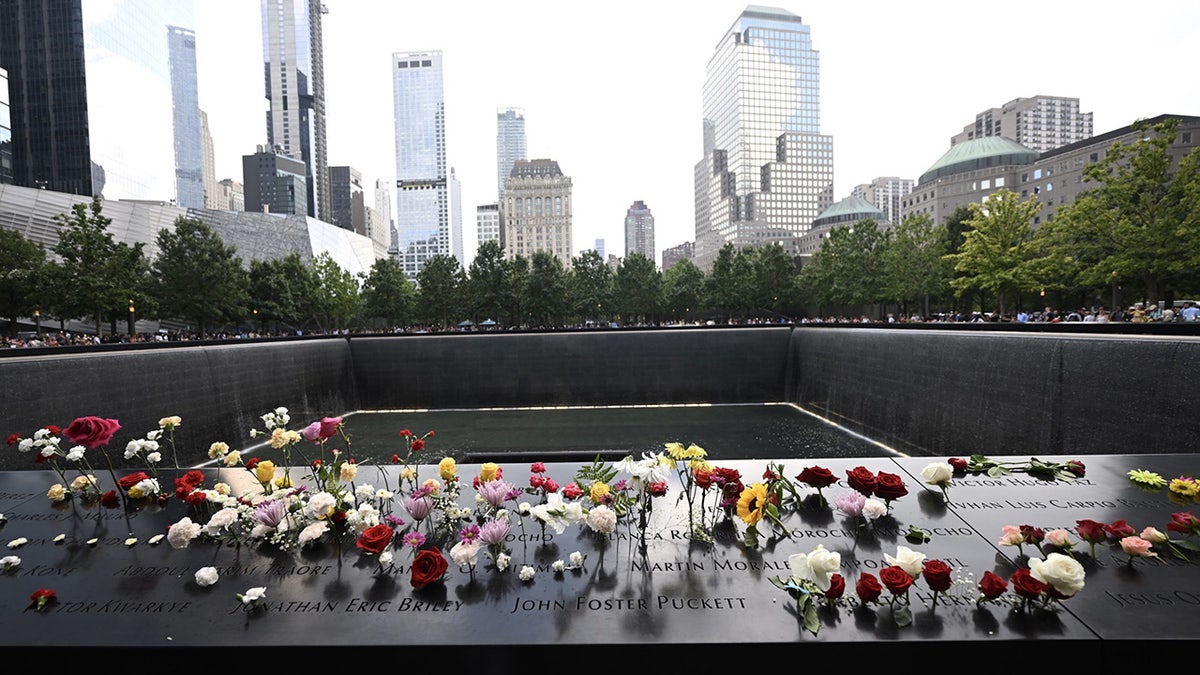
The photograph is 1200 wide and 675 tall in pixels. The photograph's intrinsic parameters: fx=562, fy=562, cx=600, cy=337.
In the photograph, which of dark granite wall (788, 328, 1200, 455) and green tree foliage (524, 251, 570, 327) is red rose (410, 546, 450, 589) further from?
green tree foliage (524, 251, 570, 327)

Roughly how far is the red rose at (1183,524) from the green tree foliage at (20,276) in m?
43.5

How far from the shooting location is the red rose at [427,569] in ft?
7.80

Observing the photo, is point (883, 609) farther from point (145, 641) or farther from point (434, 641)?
point (145, 641)

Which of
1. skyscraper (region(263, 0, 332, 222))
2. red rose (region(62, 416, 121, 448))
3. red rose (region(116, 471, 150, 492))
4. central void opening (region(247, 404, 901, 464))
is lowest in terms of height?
central void opening (region(247, 404, 901, 464))

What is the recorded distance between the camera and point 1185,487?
125 inches

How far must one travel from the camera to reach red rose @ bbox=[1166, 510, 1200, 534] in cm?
271

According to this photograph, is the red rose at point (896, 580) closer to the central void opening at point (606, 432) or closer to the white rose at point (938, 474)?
the white rose at point (938, 474)

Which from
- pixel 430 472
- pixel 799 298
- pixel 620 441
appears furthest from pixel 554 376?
pixel 799 298

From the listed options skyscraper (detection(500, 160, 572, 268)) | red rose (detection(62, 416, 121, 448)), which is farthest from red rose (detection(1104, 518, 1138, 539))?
skyscraper (detection(500, 160, 572, 268))

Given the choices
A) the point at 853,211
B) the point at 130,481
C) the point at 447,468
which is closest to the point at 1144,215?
the point at 447,468

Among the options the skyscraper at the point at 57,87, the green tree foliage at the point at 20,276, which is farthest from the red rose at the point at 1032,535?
the skyscraper at the point at 57,87

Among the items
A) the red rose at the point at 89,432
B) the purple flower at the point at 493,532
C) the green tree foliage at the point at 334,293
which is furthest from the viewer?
the green tree foliage at the point at 334,293

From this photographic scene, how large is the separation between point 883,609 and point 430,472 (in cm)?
285

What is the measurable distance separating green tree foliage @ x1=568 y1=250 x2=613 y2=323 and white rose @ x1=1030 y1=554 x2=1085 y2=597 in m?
49.6
